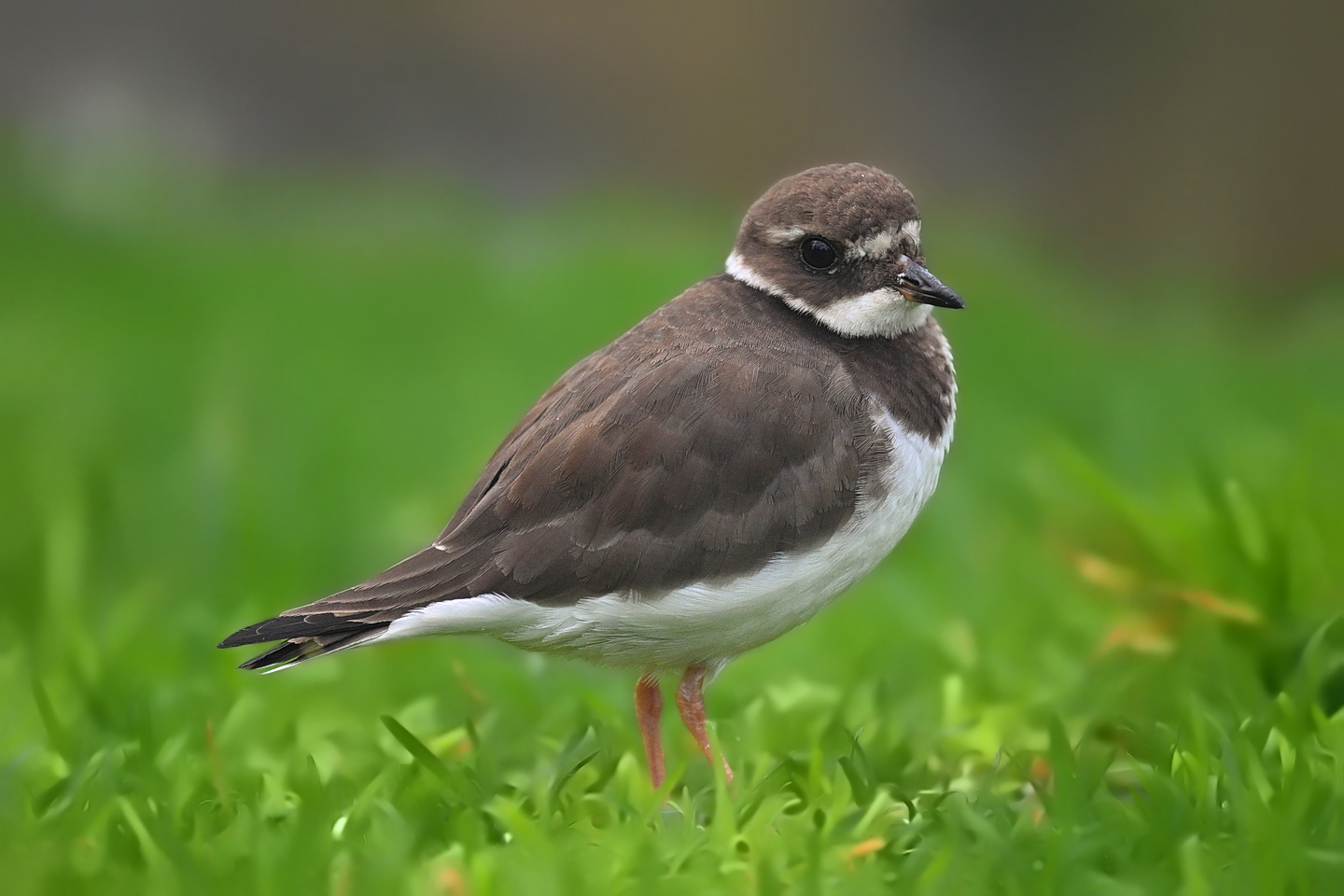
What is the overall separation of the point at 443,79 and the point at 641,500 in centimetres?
1209

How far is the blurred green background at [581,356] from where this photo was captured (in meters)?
3.54

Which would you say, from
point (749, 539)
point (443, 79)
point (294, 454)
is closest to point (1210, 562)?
point (749, 539)

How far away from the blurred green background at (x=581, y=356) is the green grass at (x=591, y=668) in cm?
2

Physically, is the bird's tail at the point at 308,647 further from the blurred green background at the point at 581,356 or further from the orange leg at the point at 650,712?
the orange leg at the point at 650,712

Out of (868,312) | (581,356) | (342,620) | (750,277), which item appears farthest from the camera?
(581,356)

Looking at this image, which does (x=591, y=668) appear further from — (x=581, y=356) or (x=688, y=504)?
(x=581, y=356)

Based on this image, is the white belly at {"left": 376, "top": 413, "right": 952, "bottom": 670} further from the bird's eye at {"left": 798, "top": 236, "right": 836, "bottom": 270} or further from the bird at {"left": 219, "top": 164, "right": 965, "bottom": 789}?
the bird's eye at {"left": 798, "top": 236, "right": 836, "bottom": 270}

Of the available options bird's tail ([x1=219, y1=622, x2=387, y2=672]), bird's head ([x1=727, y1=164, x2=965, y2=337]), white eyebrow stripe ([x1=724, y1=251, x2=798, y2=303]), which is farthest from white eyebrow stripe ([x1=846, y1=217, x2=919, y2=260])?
bird's tail ([x1=219, y1=622, x2=387, y2=672])

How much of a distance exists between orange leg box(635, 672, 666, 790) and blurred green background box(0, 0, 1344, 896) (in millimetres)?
122

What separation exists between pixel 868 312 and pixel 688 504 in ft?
2.92

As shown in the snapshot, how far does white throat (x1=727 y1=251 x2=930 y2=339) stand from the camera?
4430 millimetres

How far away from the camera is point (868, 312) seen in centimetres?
444

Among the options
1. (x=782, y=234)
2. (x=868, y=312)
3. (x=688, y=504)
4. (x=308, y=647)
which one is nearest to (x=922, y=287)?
(x=868, y=312)

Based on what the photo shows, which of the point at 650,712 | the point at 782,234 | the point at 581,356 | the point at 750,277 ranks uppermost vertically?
the point at 782,234
